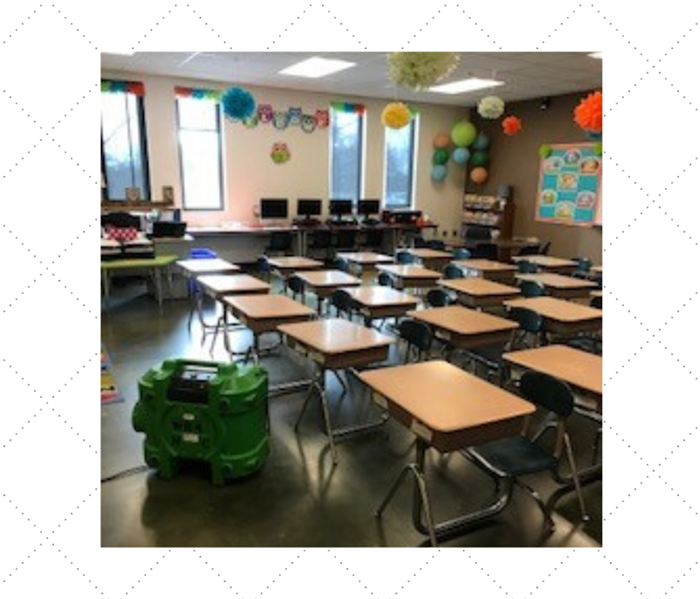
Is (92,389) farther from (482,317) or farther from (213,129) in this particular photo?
(213,129)

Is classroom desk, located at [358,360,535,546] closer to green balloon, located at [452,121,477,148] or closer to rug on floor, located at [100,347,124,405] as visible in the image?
rug on floor, located at [100,347,124,405]

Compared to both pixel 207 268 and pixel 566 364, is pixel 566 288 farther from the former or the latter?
pixel 207 268

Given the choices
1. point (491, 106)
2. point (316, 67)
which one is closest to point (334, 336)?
point (491, 106)

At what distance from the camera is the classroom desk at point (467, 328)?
3.17m

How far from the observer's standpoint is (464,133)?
9.94 meters

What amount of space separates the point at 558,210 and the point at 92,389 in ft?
30.0

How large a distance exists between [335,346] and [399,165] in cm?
818

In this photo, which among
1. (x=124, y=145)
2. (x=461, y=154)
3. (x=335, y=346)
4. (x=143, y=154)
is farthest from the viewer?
(x=461, y=154)

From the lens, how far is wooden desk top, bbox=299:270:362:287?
4.35 meters

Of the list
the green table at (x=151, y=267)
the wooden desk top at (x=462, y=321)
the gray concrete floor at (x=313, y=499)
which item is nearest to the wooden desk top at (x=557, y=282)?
the wooden desk top at (x=462, y=321)

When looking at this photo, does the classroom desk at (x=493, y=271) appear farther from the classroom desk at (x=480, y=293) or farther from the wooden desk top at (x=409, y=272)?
the classroom desk at (x=480, y=293)
